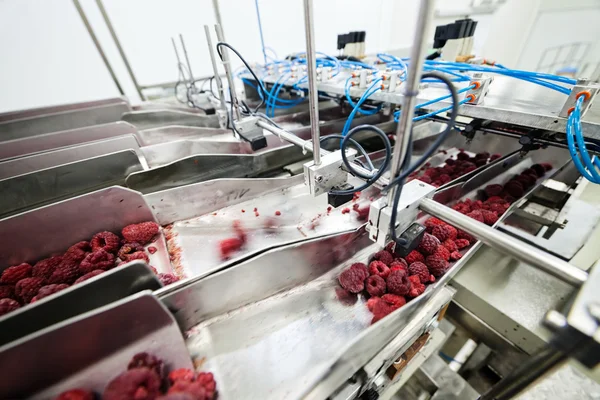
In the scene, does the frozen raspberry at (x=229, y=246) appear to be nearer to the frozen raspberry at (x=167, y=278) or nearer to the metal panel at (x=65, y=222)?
the frozen raspberry at (x=167, y=278)

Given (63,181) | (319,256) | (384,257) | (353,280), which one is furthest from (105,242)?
(384,257)

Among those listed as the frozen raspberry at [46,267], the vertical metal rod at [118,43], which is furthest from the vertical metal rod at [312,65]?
the vertical metal rod at [118,43]

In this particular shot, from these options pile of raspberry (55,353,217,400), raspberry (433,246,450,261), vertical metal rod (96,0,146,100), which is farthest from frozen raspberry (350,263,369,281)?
vertical metal rod (96,0,146,100)

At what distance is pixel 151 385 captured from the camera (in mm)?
535

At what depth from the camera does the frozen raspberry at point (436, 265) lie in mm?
811

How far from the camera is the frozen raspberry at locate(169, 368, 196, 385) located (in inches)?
22.3

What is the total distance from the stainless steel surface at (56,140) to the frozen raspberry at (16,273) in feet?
3.20

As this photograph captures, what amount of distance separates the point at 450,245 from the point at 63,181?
176 cm

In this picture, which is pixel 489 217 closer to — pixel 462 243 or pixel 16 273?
pixel 462 243

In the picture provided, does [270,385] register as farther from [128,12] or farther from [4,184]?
[128,12]

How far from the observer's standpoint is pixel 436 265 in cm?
81

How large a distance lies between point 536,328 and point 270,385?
860 mm

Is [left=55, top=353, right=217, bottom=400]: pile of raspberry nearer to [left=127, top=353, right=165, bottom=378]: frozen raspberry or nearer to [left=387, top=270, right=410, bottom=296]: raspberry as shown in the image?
[left=127, top=353, right=165, bottom=378]: frozen raspberry

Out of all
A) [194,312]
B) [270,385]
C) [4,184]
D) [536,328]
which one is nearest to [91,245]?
[4,184]
